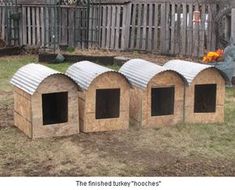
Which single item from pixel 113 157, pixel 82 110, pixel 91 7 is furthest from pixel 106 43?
pixel 113 157

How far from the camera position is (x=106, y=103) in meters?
7.39

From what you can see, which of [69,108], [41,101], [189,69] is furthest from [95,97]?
[189,69]

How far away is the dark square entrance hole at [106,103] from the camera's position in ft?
23.1

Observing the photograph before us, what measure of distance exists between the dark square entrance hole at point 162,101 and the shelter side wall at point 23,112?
1840 mm

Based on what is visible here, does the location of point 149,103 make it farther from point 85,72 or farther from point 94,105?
point 85,72

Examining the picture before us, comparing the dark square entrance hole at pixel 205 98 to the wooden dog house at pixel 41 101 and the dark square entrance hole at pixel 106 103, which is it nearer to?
the dark square entrance hole at pixel 106 103

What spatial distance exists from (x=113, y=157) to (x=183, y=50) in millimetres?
8229

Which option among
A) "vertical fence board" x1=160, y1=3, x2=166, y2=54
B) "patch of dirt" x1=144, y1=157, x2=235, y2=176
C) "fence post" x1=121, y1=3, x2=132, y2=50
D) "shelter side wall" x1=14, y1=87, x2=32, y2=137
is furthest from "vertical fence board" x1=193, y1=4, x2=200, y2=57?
"patch of dirt" x1=144, y1=157, x2=235, y2=176

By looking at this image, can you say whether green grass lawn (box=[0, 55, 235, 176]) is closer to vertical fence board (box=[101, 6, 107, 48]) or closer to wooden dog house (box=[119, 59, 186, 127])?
wooden dog house (box=[119, 59, 186, 127])

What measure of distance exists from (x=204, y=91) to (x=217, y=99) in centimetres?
38

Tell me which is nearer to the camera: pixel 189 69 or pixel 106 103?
pixel 189 69

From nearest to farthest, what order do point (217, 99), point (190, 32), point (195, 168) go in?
point (195, 168), point (217, 99), point (190, 32)

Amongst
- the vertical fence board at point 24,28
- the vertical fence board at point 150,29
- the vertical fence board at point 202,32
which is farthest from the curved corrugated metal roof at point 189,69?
the vertical fence board at point 24,28
